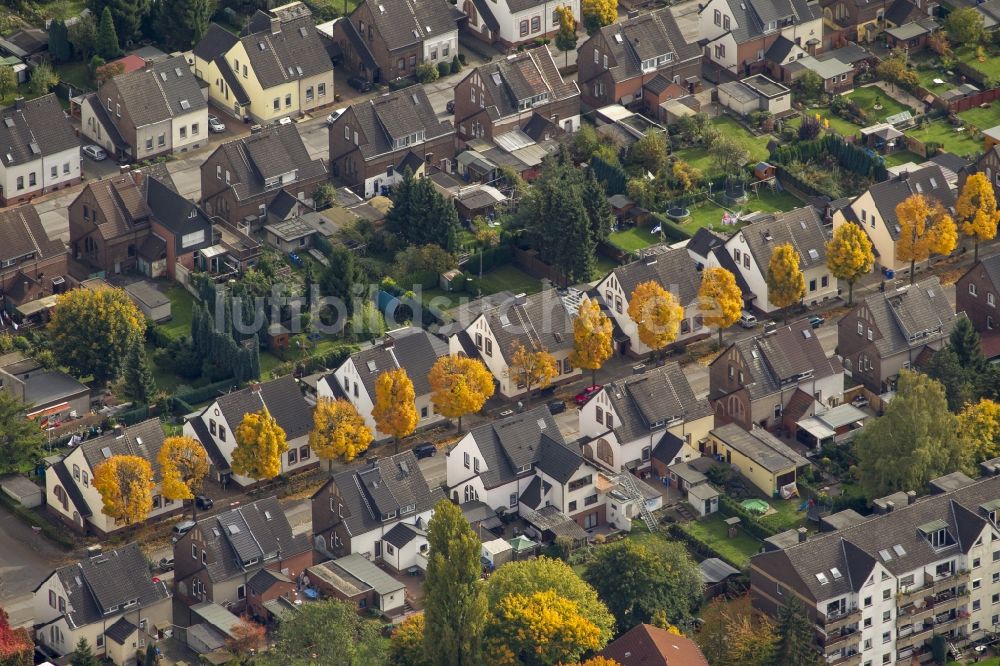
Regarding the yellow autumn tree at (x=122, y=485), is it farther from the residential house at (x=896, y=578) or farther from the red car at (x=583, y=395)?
the residential house at (x=896, y=578)

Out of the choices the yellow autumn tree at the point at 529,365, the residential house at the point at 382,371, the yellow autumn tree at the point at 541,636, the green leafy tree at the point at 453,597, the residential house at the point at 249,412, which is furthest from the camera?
the yellow autumn tree at the point at 529,365

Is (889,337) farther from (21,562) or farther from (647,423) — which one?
(21,562)

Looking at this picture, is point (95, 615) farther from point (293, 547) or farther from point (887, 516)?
point (887, 516)

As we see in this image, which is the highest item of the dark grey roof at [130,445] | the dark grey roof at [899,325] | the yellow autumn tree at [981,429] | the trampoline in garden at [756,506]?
the dark grey roof at [130,445]

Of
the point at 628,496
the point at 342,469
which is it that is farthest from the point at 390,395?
the point at 628,496

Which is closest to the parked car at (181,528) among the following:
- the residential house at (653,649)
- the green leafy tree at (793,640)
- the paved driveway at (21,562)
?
the paved driveway at (21,562)

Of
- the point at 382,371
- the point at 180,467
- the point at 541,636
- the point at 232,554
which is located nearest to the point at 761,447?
the point at 382,371
